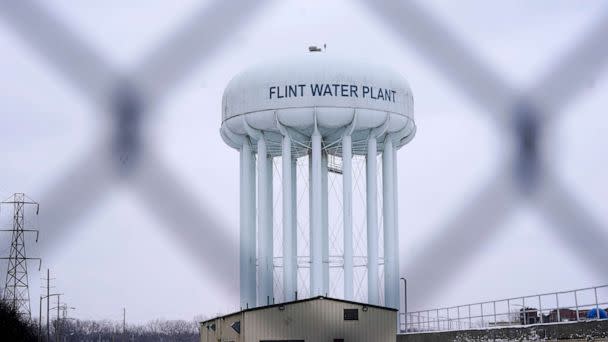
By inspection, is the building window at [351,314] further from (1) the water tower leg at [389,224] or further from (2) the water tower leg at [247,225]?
(2) the water tower leg at [247,225]

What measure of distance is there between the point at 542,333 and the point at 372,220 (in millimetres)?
18784

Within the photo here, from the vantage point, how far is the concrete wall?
2262 centimetres

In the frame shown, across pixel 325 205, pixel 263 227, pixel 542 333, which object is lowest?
pixel 542 333

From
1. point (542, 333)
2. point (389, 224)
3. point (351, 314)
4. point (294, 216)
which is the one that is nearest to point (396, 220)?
point (389, 224)

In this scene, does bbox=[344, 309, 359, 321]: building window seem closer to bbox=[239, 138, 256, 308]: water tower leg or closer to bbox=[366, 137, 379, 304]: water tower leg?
bbox=[366, 137, 379, 304]: water tower leg

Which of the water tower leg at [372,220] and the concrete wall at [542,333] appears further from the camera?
the water tower leg at [372,220]

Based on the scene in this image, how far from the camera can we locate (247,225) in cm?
4478

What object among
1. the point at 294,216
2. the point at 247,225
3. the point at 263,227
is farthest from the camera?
the point at 294,216

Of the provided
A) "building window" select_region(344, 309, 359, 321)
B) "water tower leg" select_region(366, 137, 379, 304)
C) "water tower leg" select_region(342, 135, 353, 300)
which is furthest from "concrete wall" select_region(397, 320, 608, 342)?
"water tower leg" select_region(366, 137, 379, 304)

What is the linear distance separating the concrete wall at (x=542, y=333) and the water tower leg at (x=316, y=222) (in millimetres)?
9924

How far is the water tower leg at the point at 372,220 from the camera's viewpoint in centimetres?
4294

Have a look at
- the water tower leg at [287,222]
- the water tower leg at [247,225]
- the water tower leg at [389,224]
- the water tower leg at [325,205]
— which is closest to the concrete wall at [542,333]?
the water tower leg at [389,224]

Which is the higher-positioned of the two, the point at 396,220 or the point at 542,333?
the point at 396,220

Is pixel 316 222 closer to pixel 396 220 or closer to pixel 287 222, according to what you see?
pixel 287 222
